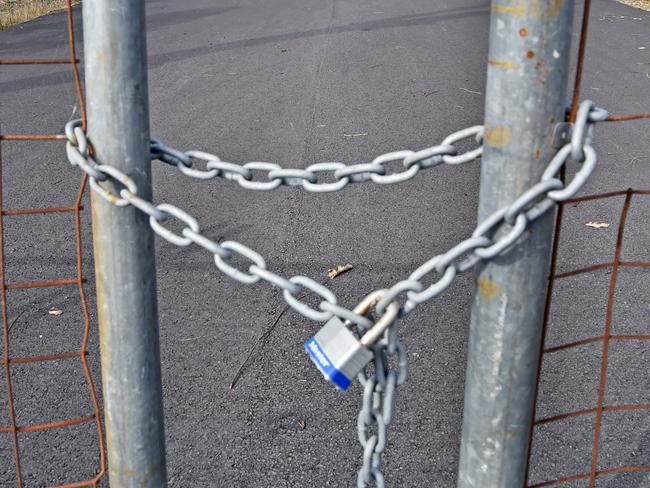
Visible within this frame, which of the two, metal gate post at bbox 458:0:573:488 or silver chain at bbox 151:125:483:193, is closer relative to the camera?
metal gate post at bbox 458:0:573:488

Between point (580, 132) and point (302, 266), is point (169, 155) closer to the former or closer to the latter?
point (580, 132)

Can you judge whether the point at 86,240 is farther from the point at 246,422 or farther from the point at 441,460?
the point at 441,460

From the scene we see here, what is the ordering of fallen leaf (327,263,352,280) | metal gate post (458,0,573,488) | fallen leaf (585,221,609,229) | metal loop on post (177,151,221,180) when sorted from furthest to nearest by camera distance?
fallen leaf (585,221,609,229) < fallen leaf (327,263,352,280) < metal loop on post (177,151,221,180) < metal gate post (458,0,573,488)

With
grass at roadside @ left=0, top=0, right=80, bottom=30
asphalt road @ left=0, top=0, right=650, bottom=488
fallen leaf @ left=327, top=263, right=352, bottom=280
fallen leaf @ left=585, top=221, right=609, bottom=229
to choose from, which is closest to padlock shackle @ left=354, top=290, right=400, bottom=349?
asphalt road @ left=0, top=0, right=650, bottom=488

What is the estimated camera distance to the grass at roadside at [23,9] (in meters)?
14.4

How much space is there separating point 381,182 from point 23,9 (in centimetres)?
1491

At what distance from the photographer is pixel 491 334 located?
1.63 meters

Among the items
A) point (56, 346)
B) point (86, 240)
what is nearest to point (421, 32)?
point (86, 240)

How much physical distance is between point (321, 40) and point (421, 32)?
1.79m

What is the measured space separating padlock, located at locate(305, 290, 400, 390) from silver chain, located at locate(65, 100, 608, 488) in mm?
19

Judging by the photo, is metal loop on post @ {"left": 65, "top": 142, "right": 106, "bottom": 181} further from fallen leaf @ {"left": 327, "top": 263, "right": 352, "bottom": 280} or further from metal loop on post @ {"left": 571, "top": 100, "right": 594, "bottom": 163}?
fallen leaf @ {"left": 327, "top": 263, "right": 352, "bottom": 280}

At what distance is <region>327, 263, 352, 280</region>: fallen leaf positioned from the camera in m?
5.05

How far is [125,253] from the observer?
5.61ft

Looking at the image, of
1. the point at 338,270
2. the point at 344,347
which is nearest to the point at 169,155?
the point at 344,347
